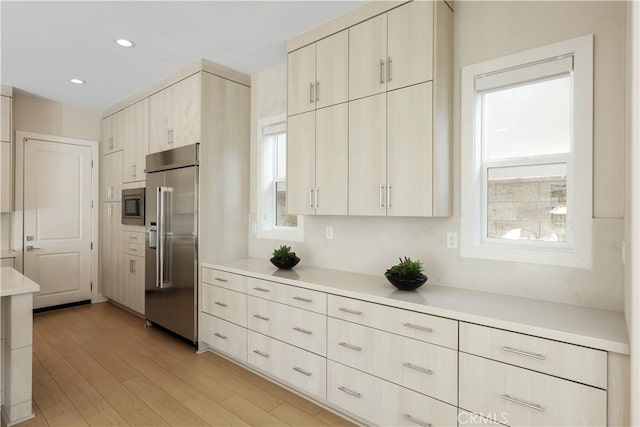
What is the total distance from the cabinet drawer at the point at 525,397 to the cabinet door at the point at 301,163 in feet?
5.35

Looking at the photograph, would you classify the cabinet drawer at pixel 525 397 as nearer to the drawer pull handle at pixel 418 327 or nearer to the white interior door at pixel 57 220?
the drawer pull handle at pixel 418 327

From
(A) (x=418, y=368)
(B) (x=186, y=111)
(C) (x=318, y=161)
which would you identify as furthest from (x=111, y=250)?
(A) (x=418, y=368)

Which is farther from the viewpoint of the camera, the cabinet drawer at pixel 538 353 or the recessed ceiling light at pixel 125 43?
the recessed ceiling light at pixel 125 43

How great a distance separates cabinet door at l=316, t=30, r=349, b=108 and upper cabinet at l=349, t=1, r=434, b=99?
54 millimetres

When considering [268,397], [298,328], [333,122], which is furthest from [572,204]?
[268,397]

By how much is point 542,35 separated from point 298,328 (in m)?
2.44

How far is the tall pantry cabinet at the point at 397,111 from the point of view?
7.25 ft

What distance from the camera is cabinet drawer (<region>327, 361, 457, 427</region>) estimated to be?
1858 mm

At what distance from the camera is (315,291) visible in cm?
242

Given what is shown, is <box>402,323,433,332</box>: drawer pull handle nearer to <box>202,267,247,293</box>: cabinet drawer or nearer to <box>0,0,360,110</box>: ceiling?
<box>202,267,247,293</box>: cabinet drawer

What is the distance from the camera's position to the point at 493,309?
5.98ft

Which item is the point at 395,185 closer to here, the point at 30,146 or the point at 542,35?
the point at 542,35

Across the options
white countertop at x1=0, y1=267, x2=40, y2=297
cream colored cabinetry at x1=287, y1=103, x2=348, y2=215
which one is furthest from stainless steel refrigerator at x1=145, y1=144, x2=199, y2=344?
white countertop at x1=0, y1=267, x2=40, y2=297

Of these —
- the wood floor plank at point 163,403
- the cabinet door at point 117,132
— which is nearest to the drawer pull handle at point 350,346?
the wood floor plank at point 163,403
